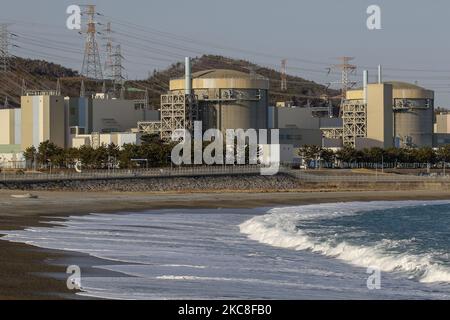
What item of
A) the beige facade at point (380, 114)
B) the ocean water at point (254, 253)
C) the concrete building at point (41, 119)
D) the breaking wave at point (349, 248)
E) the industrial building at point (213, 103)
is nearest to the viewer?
the ocean water at point (254, 253)

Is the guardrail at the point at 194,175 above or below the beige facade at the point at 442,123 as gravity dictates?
below

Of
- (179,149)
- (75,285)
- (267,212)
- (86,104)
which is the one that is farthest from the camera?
(86,104)

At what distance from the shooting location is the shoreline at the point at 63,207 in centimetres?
2423

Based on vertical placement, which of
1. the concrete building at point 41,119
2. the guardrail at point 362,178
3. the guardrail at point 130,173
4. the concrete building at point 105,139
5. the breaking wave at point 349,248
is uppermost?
the concrete building at point 41,119

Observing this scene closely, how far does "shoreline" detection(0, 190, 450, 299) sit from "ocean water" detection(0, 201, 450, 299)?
116cm

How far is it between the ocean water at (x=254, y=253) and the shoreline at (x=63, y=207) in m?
1.16

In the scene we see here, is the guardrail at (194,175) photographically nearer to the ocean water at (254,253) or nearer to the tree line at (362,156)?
the tree line at (362,156)

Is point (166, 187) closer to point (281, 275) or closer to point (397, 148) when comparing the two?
point (397, 148)

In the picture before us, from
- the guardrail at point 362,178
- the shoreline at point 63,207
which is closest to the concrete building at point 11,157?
the guardrail at point 362,178

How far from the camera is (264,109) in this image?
131 m

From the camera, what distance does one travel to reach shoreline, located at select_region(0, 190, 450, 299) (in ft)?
79.5
